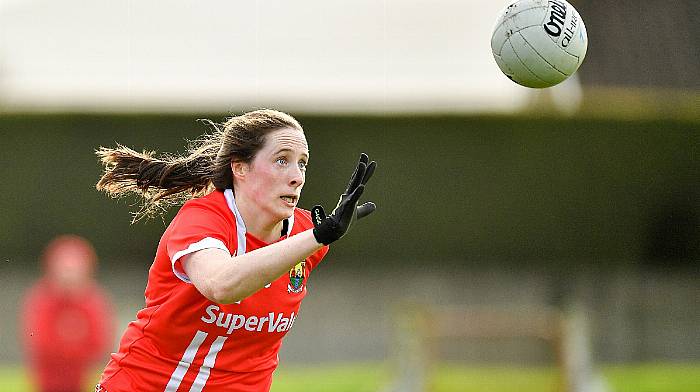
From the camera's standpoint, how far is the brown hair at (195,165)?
461cm

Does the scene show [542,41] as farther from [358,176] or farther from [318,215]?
[318,215]

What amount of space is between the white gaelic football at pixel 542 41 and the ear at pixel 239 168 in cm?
144

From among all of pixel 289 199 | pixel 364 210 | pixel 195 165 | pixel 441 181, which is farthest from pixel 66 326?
pixel 441 181

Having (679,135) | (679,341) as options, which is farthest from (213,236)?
(679,135)

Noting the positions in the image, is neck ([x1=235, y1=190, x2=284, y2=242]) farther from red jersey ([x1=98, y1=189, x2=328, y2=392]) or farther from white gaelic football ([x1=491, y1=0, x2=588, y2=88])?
white gaelic football ([x1=491, y1=0, x2=588, y2=88])

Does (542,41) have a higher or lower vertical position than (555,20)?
lower

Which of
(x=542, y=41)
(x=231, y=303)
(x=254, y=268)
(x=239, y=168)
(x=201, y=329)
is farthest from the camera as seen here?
(x=542, y=41)

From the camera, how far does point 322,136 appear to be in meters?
16.9

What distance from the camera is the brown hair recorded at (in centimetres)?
461

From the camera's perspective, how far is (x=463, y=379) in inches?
526

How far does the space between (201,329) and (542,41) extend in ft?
6.72

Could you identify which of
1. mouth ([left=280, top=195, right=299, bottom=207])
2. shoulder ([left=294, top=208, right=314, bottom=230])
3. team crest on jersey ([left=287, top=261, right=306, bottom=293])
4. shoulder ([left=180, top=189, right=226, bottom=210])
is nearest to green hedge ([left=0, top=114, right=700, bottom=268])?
shoulder ([left=294, top=208, right=314, bottom=230])

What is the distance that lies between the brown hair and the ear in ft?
0.06

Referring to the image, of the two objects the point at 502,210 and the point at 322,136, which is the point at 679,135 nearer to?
the point at 502,210
